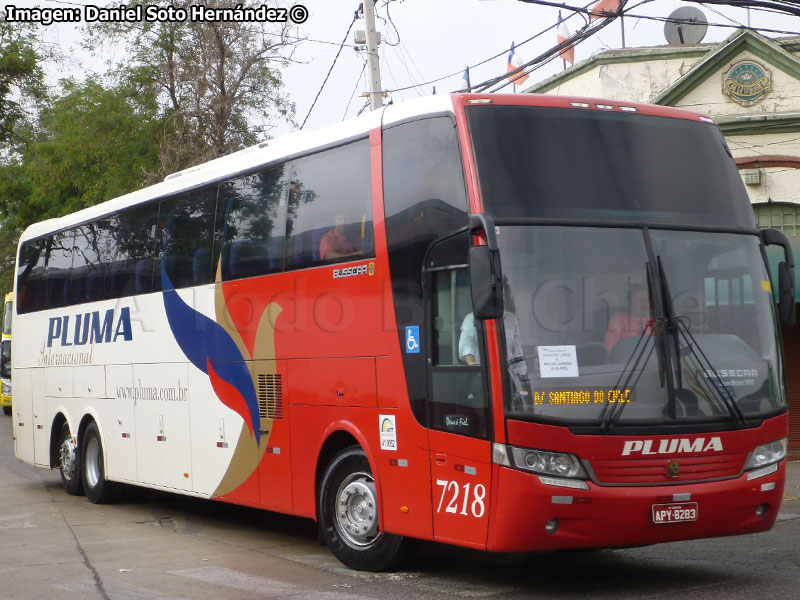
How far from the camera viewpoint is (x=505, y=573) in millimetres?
9078

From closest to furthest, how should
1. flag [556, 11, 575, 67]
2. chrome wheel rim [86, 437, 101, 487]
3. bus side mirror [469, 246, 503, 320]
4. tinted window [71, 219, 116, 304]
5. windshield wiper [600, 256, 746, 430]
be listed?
bus side mirror [469, 246, 503, 320], windshield wiper [600, 256, 746, 430], tinted window [71, 219, 116, 304], chrome wheel rim [86, 437, 101, 487], flag [556, 11, 575, 67]

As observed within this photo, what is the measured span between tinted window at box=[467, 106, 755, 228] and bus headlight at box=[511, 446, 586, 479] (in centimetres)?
168

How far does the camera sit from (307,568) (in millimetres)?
9453

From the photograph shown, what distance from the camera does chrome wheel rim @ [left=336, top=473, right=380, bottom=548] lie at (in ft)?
30.0

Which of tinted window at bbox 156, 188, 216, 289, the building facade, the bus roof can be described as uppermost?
the building facade

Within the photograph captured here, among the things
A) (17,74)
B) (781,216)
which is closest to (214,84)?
(17,74)

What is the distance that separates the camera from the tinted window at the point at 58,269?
51.5ft

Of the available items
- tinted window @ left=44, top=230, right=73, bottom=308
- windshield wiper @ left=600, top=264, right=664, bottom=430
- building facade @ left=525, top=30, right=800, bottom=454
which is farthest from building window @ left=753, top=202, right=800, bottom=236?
windshield wiper @ left=600, top=264, right=664, bottom=430

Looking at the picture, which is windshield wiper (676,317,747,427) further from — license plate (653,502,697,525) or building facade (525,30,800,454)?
building facade (525,30,800,454)

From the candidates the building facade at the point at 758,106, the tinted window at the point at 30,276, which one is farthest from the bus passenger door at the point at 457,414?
the building facade at the point at 758,106

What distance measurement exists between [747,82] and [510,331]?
14.0 metres

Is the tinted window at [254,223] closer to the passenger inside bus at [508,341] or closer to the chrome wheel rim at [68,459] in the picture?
the passenger inside bus at [508,341]

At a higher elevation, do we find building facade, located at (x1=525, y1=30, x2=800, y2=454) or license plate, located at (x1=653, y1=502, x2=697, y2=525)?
building facade, located at (x1=525, y1=30, x2=800, y2=454)

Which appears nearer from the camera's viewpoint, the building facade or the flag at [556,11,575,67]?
the building facade
